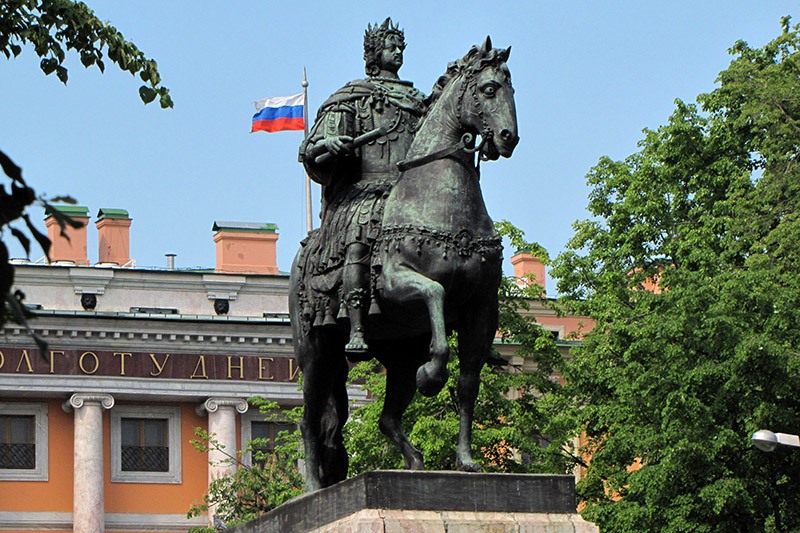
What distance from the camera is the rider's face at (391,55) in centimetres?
1499

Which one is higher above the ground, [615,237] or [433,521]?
[615,237]

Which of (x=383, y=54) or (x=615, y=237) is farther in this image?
(x=615, y=237)

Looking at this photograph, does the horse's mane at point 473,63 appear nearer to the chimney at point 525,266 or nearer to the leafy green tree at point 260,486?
the leafy green tree at point 260,486

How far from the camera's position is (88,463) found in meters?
55.5

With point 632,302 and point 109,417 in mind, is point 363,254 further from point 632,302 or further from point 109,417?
point 109,417

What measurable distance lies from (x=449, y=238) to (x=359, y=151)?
Result: 4.92 ft

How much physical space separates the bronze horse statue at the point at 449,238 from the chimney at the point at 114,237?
4817cm

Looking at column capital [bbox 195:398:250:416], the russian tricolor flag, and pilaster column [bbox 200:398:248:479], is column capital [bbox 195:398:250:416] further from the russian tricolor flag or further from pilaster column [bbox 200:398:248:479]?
the russian tricolor flag

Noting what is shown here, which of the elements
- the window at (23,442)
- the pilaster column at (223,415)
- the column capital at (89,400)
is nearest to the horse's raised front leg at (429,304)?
the column capital at (89,400)

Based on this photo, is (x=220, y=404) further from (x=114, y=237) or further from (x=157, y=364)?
(x=114, y=237)

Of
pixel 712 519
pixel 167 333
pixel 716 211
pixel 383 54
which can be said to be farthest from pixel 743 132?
pixel 383 54

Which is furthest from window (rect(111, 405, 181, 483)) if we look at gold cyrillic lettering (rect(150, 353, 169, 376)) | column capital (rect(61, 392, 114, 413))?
gold cyrillic lettering (rect(150, 353, 169, 376))

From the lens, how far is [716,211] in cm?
3819

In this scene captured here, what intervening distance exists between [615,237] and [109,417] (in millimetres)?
21403
